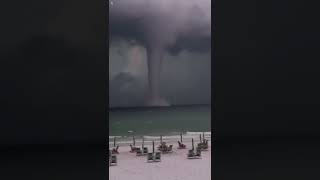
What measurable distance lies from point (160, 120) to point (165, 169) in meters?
17.0

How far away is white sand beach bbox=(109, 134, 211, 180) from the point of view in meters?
5.75

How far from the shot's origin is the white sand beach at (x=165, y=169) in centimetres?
575

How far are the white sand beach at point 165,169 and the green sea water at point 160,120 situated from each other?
36.0 ft

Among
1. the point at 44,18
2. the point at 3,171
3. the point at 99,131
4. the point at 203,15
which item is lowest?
the point at 3,171

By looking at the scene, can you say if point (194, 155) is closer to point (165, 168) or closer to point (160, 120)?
point (165, 168)

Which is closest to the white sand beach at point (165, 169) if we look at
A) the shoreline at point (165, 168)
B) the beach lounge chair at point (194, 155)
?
the shoreline at point (165, 168)

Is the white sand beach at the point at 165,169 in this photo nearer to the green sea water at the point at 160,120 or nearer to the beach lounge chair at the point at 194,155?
the beach lounge chair at the point at 194,155

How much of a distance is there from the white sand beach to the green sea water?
11.0m

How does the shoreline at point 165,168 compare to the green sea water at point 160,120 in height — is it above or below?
below

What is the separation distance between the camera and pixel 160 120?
77.0 ft

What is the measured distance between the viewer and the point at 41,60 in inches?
95.8
